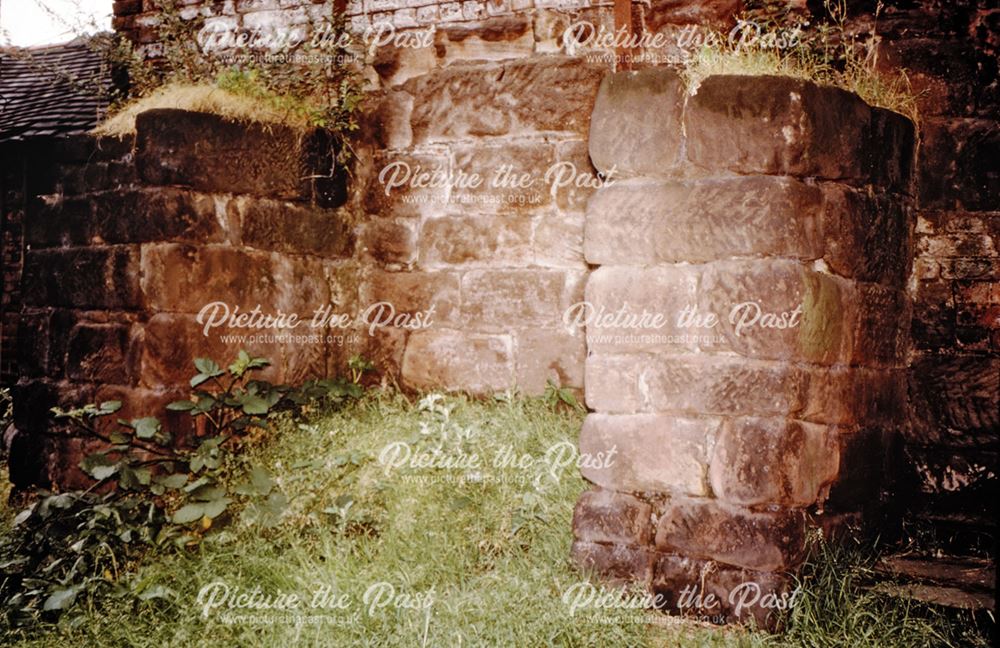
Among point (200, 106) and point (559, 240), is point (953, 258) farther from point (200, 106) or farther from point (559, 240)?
point (200, 106)

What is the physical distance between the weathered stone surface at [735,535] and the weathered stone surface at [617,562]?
101mm

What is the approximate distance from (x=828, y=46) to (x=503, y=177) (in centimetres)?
174

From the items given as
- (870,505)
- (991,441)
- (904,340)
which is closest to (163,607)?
(870,505)

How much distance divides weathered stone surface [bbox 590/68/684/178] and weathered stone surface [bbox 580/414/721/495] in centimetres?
100

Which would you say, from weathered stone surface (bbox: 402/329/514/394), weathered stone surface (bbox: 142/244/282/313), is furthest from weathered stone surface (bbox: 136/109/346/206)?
weathered stone surface (bbox: 402/329/514/394)

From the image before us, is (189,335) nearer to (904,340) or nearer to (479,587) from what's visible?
→ (479,587)

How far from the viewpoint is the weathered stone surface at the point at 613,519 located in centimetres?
268

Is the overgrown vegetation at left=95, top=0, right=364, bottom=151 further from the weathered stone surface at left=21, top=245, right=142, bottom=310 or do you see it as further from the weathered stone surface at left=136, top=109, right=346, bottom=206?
the weathered stone surface at left=21, top=245, right=142, bottom=310

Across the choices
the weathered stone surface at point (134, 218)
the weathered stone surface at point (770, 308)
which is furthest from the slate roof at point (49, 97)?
the weathered stone surface at point (770, 308)

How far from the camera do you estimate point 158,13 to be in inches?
180

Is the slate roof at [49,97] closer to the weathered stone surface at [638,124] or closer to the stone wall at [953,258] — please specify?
the weathered stone surface at [638,124]

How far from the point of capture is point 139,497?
330 cm

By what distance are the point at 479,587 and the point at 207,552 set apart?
1.26 metres

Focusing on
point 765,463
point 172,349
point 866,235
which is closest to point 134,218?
point 172,349
